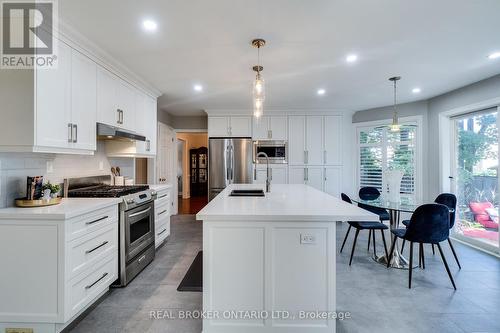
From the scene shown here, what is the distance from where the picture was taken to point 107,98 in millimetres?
2854

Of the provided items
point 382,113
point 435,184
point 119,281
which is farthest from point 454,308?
point 382,113

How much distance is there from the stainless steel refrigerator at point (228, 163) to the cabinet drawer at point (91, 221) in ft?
9.06

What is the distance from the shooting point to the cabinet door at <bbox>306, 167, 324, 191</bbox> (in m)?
5.28

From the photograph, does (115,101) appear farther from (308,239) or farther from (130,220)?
(308,239)

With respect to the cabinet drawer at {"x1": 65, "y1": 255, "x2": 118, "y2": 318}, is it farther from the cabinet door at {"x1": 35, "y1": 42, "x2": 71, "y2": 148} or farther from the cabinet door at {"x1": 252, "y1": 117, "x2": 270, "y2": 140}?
the cabinet door at {"x1": 252, "y1": 117, "x2": 270, "y2": 140}

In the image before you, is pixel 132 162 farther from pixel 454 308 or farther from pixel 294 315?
pixel 454 308

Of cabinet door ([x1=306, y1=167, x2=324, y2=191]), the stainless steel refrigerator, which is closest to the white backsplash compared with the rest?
the stainless steel refrigerator

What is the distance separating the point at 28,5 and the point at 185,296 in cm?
276

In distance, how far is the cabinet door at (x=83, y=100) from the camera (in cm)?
234

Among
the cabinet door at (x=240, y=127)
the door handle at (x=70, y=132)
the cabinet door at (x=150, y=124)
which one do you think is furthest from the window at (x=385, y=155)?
the door handle at (x=70, y=132)

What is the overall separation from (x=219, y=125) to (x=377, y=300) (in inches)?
164

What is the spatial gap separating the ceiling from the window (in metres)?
1.20

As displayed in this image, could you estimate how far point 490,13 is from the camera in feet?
6.41

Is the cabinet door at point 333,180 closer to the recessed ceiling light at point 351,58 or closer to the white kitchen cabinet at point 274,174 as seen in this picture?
the white kitchen cabinet at point 274,174
